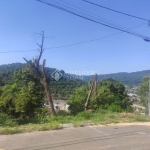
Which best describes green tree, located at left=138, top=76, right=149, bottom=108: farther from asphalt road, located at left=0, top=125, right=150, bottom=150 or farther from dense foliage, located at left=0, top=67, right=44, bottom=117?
asphalt road, located at left=0, top=125, right=150, bottom=150

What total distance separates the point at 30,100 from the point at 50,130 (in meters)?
6.84

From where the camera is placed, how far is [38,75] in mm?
13461

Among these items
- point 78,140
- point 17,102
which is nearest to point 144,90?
point 17,102

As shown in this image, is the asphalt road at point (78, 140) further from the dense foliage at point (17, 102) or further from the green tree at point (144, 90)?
the green tree at point (144, 90)

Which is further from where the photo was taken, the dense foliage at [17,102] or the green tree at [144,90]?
the green tree at [144,90]

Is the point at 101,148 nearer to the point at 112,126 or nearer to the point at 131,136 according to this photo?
the point at 131,136

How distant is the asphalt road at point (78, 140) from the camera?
4504mm

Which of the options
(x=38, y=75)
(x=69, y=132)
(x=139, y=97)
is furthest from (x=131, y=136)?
(x=139, y=97)

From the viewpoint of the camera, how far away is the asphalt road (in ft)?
14.8

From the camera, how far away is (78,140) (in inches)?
201

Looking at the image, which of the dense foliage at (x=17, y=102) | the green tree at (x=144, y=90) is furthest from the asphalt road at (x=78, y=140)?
the green tree at (x=144, y=90)

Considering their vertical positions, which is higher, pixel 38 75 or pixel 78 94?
pixel 38 75

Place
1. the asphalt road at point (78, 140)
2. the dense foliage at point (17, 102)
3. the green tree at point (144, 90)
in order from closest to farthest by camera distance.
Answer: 1. the asphalt road at point (78, 140)
2. the dense foliage at point (17, 102)
3. the green tree at point (144, 90)

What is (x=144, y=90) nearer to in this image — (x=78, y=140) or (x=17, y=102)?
(x=17, y=102)
